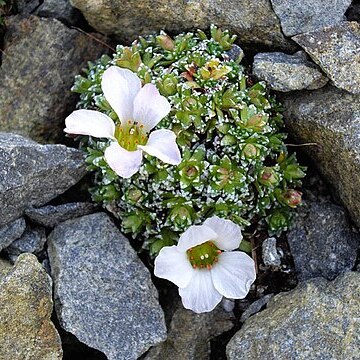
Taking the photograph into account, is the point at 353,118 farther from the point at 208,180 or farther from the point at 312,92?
the point at 208,180

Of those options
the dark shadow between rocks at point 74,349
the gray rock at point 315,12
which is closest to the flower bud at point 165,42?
the gray rock at point 315,12

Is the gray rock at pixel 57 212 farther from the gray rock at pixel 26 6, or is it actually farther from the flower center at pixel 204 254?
the gray rock at pixel 26 6

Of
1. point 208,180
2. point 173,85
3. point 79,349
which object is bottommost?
point 79,349

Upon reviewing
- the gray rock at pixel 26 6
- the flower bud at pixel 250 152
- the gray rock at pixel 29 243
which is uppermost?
the flower bud at pixel 250 152

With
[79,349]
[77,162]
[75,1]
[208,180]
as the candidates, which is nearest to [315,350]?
[208,180]

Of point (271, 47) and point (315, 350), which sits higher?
point (271, 47)

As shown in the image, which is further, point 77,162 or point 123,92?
point 77,162

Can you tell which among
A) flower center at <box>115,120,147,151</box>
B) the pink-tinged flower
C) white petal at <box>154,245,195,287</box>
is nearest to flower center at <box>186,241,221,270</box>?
the pink-tinged flower

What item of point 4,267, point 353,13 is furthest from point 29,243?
point 353,13
